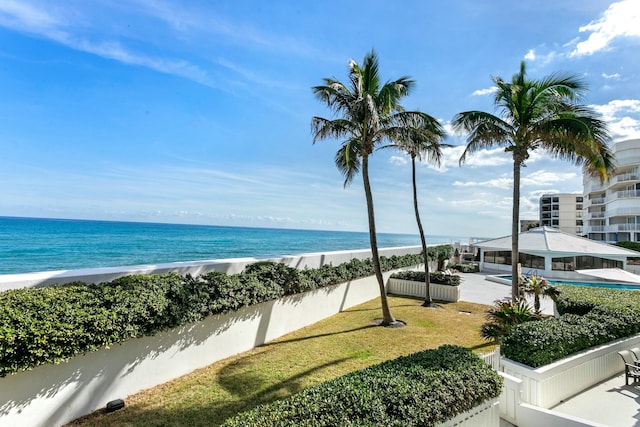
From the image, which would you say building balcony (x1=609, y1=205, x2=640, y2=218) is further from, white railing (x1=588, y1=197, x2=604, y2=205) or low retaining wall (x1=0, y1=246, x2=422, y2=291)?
low retaining wall (x1=0, y1=246, x2=422, y2=291)

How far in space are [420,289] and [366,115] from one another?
348 inches

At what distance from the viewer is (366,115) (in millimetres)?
8836

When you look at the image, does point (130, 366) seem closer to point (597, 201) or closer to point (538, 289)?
point (538, 289)

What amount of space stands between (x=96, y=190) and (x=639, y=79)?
61661 mm

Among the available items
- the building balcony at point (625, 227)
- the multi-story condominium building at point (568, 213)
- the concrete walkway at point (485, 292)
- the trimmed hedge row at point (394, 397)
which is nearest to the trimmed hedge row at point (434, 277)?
the concrete walkway at point (485, 292)

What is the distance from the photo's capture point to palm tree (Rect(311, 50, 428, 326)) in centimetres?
906

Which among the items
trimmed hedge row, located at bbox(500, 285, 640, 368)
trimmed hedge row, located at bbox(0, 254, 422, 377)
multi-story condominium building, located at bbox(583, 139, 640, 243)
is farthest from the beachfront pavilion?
trimmed hedge row, located at bbox(0, 254, 422, 377)

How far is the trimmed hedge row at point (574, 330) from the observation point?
502 cm

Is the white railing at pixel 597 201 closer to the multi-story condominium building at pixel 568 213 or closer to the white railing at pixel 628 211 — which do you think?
the white railing at pixel 628 211

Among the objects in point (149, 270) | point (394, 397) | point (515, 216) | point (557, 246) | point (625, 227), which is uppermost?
point (625, 227)

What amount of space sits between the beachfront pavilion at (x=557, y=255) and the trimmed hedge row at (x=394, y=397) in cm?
2034

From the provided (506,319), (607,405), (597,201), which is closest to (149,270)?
(506,319)

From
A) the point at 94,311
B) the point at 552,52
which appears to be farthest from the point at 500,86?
the point at 94,311

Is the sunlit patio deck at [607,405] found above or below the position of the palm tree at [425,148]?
below
